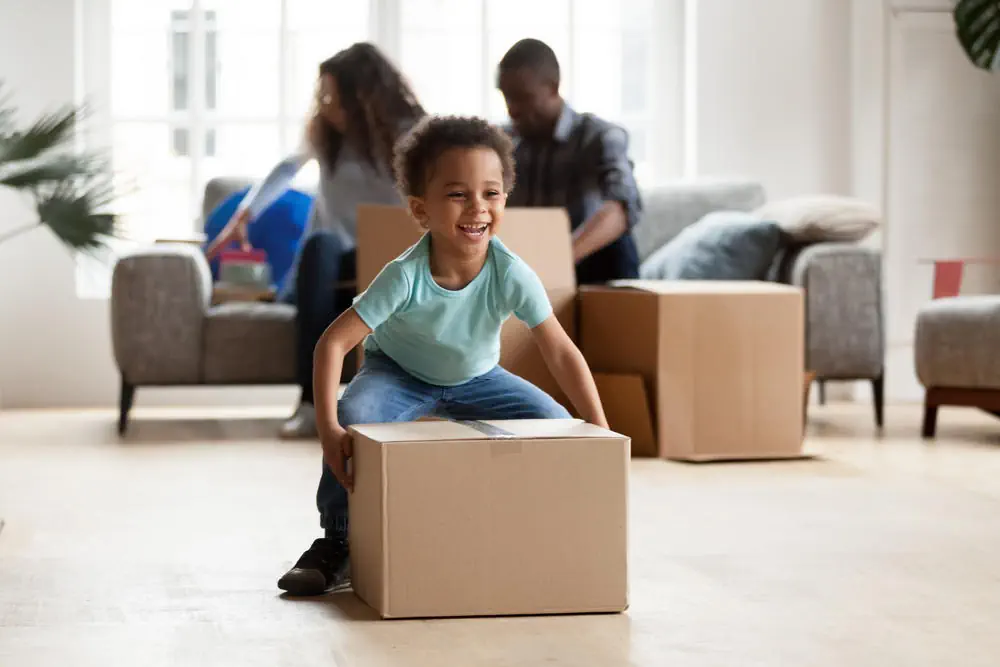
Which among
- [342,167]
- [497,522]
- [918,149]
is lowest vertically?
[497,522]

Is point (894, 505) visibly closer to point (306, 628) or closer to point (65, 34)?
point (306, 628)

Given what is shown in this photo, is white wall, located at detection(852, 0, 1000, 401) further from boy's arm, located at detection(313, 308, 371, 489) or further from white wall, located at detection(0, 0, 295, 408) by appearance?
boy's arm, located at detection(313, 308, 371, 489)

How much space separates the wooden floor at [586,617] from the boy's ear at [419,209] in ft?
1.67

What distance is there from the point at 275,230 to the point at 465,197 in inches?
98.7

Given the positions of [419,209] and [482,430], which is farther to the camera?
[419,209]

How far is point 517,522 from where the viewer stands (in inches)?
66.5

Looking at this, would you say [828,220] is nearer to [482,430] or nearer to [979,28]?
[979,28]

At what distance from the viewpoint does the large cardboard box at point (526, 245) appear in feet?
10.8

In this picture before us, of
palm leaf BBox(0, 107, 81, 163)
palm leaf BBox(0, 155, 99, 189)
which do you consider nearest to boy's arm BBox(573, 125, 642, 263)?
palm leaf BBox(0, 155, 99, 189)

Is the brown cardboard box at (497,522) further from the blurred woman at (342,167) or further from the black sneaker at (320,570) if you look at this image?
the blurred woman at (342,167)

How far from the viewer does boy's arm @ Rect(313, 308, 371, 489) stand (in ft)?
5.91

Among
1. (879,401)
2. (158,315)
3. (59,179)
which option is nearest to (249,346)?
(158,315)

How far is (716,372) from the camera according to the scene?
3.32 metres

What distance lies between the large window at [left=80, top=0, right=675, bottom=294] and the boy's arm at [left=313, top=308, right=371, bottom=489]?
3.29 metres
